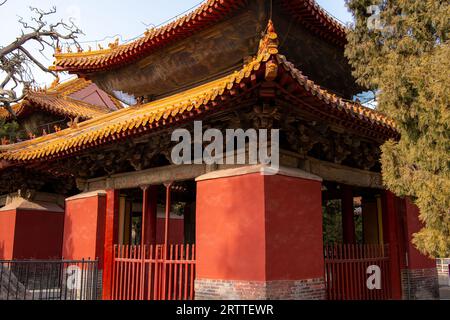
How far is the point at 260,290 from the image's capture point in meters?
6.09

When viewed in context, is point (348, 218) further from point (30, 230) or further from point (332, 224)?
point (30, 230)

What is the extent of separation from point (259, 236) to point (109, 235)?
408 centimetres

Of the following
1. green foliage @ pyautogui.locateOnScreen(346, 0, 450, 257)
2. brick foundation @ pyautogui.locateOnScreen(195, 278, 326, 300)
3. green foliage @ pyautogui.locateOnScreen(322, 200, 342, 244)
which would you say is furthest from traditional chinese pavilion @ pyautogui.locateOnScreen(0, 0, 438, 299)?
green foliage @ pyautogui.locateOnScreen(322, 200, 342, 244)

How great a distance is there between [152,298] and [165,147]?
282cm

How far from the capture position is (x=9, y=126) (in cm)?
1459

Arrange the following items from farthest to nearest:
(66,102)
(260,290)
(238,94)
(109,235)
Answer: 1. (66,102)
2. (109,235)
3. (260,290)
4. (238,94)

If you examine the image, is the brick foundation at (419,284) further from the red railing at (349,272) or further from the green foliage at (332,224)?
the green foliage at (332,224)

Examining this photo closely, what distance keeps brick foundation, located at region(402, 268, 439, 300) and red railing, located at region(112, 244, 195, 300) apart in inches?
180

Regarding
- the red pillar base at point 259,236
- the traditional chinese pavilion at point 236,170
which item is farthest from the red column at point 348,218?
the red pillar base at point 259,236

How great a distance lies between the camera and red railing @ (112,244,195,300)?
758 cm

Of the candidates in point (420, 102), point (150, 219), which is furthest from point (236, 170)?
point (150, 219)

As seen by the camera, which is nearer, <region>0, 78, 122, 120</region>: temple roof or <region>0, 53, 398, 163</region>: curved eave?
<region>0, 53, 398, 163</region>: curved eave

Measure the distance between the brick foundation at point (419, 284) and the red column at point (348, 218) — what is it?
50.1 inches

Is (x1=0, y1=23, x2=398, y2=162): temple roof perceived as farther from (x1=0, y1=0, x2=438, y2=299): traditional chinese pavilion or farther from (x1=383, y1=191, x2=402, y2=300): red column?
(x1=383, y1=191, x2=402, y2=300): red column
